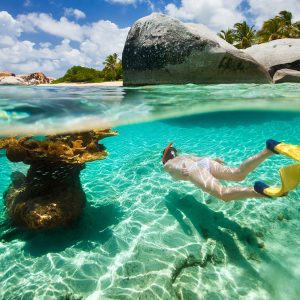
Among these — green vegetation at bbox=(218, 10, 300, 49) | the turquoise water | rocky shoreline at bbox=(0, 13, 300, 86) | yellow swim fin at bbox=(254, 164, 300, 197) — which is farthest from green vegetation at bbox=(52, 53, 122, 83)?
yellow swim fin at bbox=(254, 164, 300, 197)

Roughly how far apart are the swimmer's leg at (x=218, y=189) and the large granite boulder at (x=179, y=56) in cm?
710

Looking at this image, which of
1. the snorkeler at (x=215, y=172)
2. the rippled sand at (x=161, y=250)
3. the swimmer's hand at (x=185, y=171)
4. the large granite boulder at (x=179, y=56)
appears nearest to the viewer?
the rippled sand at (x=161, y=250)

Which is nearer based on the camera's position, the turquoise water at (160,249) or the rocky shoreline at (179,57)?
the turquoise water at (160,249)

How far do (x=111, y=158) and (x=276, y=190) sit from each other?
9395mm

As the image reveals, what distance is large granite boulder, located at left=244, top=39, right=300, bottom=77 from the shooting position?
14898 mm

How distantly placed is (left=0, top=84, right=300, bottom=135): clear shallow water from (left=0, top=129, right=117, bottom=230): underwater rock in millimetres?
3917

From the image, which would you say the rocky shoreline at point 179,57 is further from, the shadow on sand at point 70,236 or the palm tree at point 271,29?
the palm tree at point 271,29

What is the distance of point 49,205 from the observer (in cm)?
583

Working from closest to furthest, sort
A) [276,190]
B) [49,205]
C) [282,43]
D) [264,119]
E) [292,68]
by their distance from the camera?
1. [276,190]
2. [49,205]
3. [292,68]
4. [282,43]
5. [264,119]

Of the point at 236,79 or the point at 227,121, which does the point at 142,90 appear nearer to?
the point at 236,79

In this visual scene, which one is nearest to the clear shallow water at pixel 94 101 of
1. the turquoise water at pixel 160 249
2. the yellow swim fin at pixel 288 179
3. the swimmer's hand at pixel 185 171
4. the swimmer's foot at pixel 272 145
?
the turquoise water at pixel 160 249

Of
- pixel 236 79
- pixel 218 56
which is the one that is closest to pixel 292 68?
pixel 236 79

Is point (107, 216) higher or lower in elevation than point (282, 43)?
lower

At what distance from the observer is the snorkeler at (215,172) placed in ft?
16.2
